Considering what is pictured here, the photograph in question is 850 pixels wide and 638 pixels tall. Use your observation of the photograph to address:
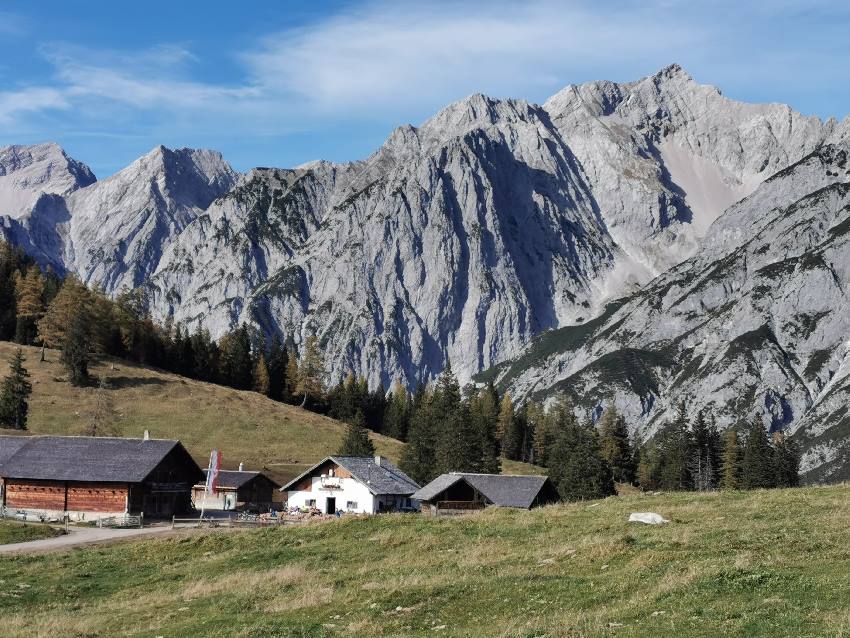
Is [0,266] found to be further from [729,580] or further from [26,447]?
[729,580]

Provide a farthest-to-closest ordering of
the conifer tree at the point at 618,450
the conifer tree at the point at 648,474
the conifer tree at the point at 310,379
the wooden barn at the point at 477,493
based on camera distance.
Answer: the conifer tree at the point at 310,379 < the conifer tree at the point at 618,450 < the conifer tree at the point at 648,474 < the wooden barn at the point at 477,493

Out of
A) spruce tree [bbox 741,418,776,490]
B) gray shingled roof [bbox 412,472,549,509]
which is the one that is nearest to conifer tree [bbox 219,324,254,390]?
gray shingled roof [bbox 412,472,549,509]

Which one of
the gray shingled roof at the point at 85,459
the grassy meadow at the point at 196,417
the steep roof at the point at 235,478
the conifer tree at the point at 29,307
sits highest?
the conifer tree at the point at 29,307

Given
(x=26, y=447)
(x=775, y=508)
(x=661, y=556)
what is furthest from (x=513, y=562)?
(x=26, y=447)

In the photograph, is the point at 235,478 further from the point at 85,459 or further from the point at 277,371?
the point at 277,371

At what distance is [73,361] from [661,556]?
11624 centimetres

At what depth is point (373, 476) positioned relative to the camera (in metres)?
85.5

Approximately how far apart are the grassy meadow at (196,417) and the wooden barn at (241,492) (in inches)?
275

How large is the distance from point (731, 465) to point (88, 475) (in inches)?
3601

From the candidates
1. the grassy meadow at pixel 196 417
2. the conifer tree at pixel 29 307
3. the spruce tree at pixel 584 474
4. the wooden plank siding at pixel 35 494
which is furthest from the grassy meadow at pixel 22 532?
the conifer tree at pixel 29 307

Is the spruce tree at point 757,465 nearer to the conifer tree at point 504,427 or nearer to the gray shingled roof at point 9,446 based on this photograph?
the conifer tree at point 504,427

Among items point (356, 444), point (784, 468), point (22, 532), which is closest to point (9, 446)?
point (22, 532)

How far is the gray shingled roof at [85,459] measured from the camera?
73.4 m

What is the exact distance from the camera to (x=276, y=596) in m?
29.2
